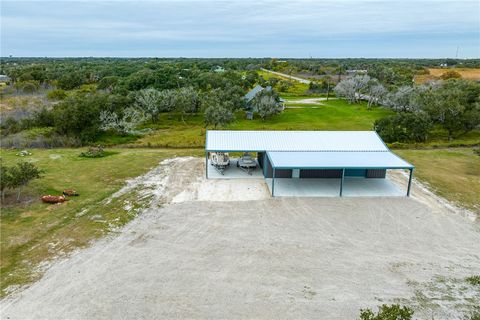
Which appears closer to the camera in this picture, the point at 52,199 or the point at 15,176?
the point at 15,176

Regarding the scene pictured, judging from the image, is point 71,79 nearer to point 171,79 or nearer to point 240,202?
point 171,79

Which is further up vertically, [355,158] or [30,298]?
[355,158]

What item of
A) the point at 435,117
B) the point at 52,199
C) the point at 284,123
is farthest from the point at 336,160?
the point at 284,123

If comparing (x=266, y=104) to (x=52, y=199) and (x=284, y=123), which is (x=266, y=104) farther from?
(x=52, y=199)

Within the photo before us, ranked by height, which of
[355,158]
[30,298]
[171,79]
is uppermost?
[171,79]

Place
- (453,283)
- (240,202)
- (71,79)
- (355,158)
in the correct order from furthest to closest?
(71,79) → (355,158) → (240,202) → (453,283)

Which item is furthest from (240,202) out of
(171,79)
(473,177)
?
(171,79)
